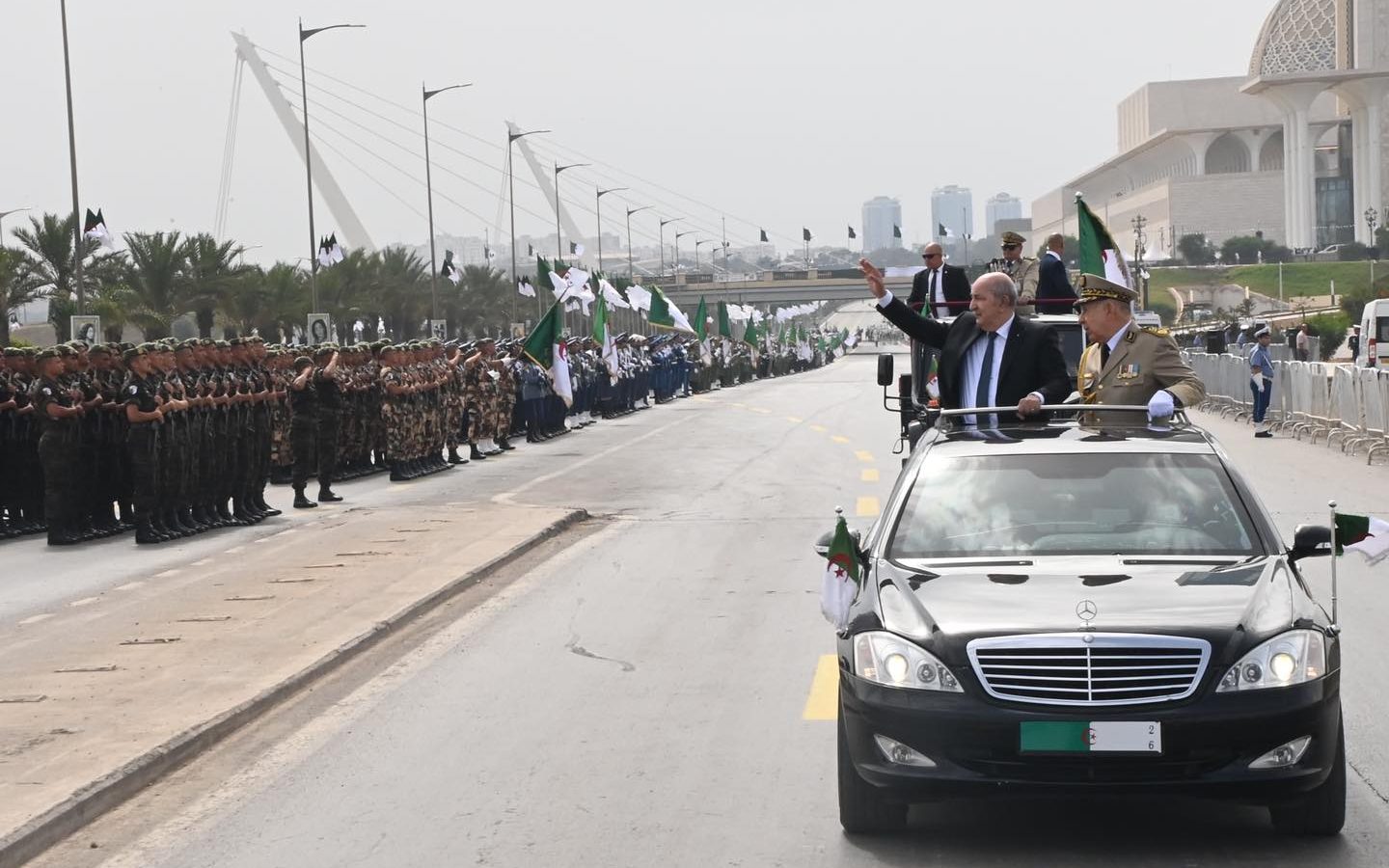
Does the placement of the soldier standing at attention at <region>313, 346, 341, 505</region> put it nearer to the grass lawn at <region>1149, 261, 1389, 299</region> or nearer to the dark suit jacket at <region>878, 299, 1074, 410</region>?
the dark suit jacket at <region>878, 299, 1074, 410</region>

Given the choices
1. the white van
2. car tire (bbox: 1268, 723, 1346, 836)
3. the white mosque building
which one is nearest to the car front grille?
car tire (bbox: 1268, 723, 1346, 836)

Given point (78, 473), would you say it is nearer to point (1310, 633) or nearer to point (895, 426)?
point (1310, 633)

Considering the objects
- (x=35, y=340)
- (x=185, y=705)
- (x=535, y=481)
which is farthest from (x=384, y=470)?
(x=35, y=340)

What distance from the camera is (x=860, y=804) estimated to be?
6609 millimetres

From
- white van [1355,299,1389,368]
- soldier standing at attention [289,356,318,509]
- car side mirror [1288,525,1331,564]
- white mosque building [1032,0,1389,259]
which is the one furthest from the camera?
white mosque building [1032,0,1389,259]

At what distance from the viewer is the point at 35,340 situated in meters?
81.8

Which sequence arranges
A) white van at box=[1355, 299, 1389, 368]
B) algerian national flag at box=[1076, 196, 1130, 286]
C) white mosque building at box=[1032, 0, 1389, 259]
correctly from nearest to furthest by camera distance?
algerian national flag at box=[1076, 196, 1130, 286] → white van at box=[1355, 299, 1389, 368] → white mosque building at box=[1032, 0, 1389, 259]

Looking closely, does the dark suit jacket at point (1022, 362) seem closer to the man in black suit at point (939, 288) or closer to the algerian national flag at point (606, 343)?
the man in black suit at point (939, 288)

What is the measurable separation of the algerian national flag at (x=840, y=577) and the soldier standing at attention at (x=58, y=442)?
1356cm

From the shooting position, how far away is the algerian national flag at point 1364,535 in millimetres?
7223

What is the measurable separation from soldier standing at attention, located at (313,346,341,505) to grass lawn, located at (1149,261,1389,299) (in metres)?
123

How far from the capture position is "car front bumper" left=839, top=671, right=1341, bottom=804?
6.02 metres

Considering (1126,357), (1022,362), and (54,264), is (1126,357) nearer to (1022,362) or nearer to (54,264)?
(1022,362)

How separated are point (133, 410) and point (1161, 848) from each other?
14286 millimetres
